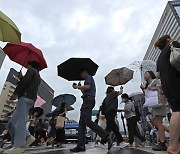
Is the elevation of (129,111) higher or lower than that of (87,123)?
higher

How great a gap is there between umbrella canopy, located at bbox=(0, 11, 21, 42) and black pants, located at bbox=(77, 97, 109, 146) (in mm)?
2140

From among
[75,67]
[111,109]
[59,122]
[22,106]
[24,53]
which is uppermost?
[24,53]

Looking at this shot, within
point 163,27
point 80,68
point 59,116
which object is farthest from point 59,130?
point 163,27

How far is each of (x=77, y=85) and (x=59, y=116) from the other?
3.61 meters

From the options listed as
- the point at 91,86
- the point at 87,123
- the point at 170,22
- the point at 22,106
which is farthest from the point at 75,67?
the point at 170,22

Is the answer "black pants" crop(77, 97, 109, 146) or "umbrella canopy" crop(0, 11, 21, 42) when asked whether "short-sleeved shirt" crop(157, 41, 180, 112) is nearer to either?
"black pants" crop(77, 97, 109, 146)

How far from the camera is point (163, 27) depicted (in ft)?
367

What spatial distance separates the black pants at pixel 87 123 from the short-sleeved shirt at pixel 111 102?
1.84 metres

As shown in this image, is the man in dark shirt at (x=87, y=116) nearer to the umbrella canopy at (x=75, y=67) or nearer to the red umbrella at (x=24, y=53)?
the umbrella canopy at (x=75, y=67)

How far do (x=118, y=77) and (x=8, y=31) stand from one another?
6009 mm

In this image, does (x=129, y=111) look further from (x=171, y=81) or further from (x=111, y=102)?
(x=171, y=81)

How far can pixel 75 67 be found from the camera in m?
6.84

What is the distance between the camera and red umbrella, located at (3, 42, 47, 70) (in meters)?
6.81

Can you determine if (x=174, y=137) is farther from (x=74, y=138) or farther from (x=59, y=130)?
(x=74, y=138)
